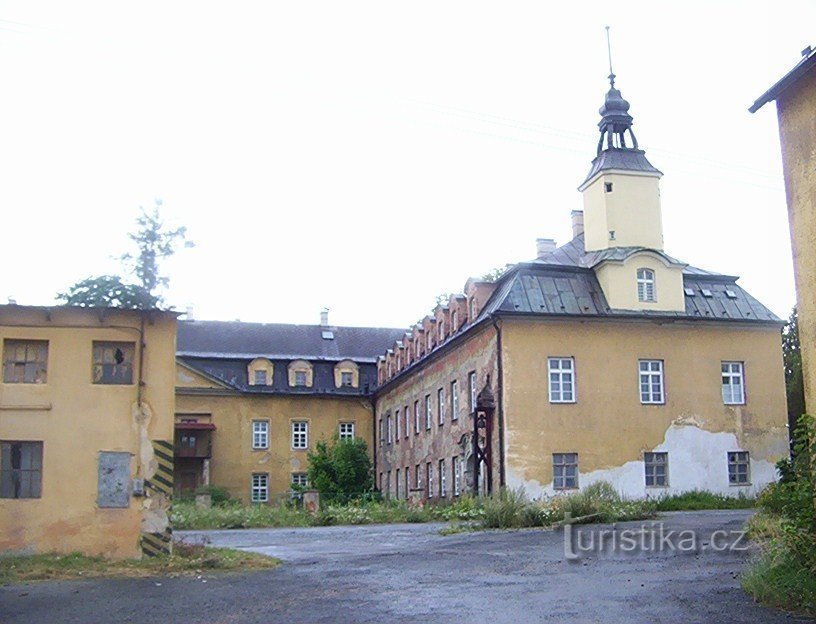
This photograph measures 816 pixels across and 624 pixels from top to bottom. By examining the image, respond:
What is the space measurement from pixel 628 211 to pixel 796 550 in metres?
26.4

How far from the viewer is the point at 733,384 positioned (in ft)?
115

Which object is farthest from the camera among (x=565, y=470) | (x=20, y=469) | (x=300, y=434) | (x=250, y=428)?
(x=300, y=434)

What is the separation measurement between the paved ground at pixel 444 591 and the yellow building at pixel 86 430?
2634mm

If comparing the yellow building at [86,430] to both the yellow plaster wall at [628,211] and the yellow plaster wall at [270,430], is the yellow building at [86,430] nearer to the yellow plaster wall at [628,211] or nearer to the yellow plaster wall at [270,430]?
the yellow plaster wall at [628,211]

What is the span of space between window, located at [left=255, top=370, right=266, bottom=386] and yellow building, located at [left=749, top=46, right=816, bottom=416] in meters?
43.5

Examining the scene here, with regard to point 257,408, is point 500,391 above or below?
below

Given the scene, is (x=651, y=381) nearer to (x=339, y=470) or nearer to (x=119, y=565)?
(x=339, y=470)

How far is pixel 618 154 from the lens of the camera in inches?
1454

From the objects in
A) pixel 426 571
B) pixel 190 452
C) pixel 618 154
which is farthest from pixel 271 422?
pixel 426 571

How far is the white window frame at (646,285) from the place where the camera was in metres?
34.6

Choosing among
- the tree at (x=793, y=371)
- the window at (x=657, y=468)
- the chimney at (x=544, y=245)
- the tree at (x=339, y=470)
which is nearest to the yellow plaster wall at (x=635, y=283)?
the window at (x=657, y=468)

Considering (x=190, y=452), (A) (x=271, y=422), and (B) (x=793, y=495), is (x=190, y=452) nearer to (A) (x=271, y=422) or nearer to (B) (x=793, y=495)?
(A) (x=271, y=422)

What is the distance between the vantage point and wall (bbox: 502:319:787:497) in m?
32.8

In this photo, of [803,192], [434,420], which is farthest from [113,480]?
[434,420]
